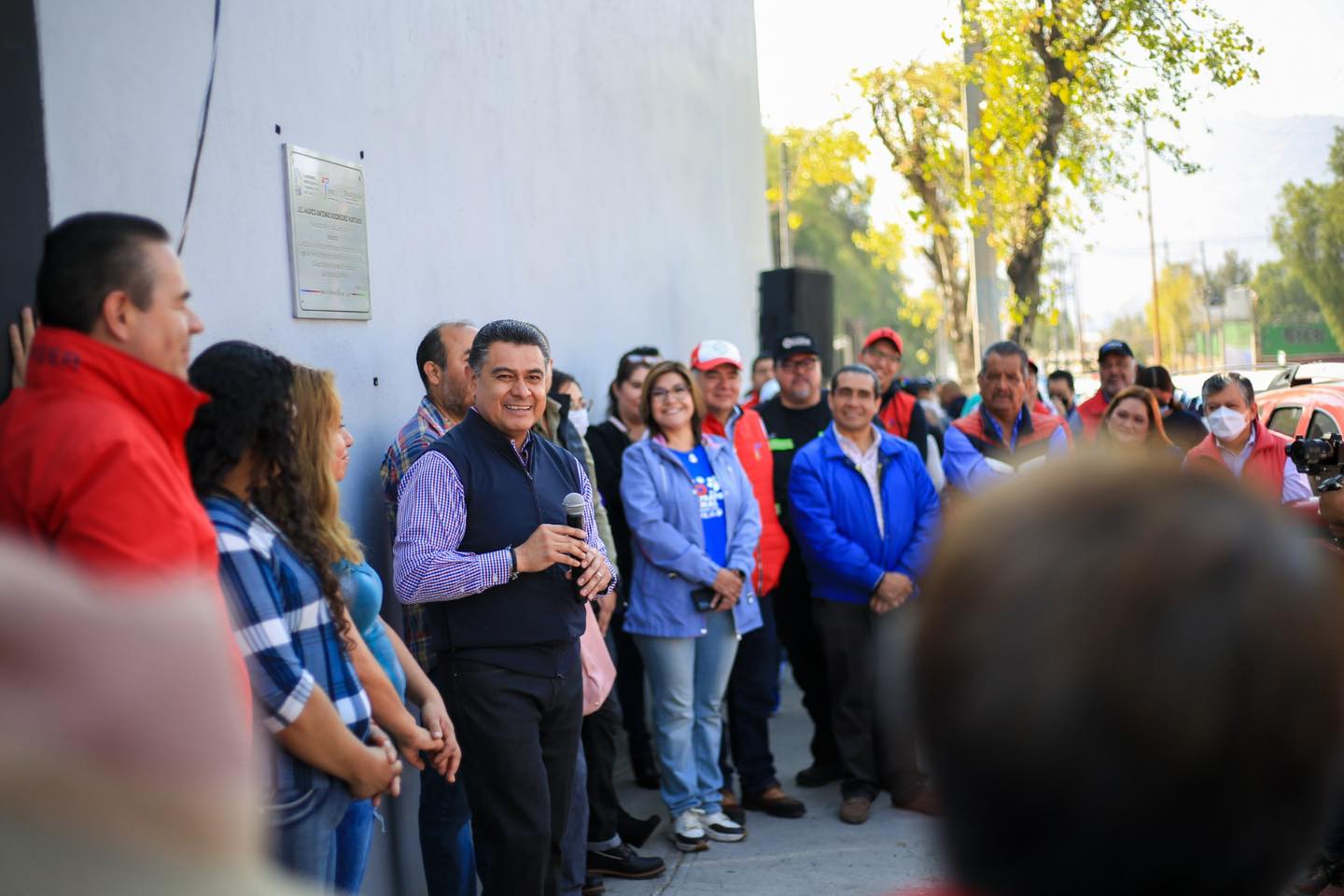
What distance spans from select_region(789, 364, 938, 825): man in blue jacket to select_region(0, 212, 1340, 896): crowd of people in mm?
18

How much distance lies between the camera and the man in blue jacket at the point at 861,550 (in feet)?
19.7

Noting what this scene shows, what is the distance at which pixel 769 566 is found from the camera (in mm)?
6270

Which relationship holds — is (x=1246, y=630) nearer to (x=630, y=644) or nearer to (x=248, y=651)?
(x=248, y=651)

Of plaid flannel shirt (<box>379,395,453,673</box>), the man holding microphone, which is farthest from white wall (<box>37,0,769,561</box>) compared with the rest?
the man holding microphone

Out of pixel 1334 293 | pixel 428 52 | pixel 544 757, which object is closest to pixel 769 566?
pixel 544 757

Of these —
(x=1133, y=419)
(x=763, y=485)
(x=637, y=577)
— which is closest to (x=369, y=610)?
(x=637, y=577)

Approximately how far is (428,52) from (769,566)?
2.93m

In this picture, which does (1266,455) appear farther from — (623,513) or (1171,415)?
(623,513)

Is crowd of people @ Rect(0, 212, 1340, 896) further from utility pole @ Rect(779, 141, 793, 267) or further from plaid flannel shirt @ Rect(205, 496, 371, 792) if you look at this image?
utility pole @ Rect(779, 141, 793, 267)

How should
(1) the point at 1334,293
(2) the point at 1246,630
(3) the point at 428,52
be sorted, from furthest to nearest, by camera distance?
1. (1) the point at 1334,293
2. (3) the point at 428,52
3. (2) the point at 1246,630

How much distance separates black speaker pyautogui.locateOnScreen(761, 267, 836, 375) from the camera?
34.8ft

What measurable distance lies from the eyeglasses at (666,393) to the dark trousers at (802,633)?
4.72 feet

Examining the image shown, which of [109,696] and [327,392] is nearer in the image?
[109,696]

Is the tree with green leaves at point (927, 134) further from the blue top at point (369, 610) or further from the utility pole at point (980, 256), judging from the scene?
the blue top at point (369, 610)
